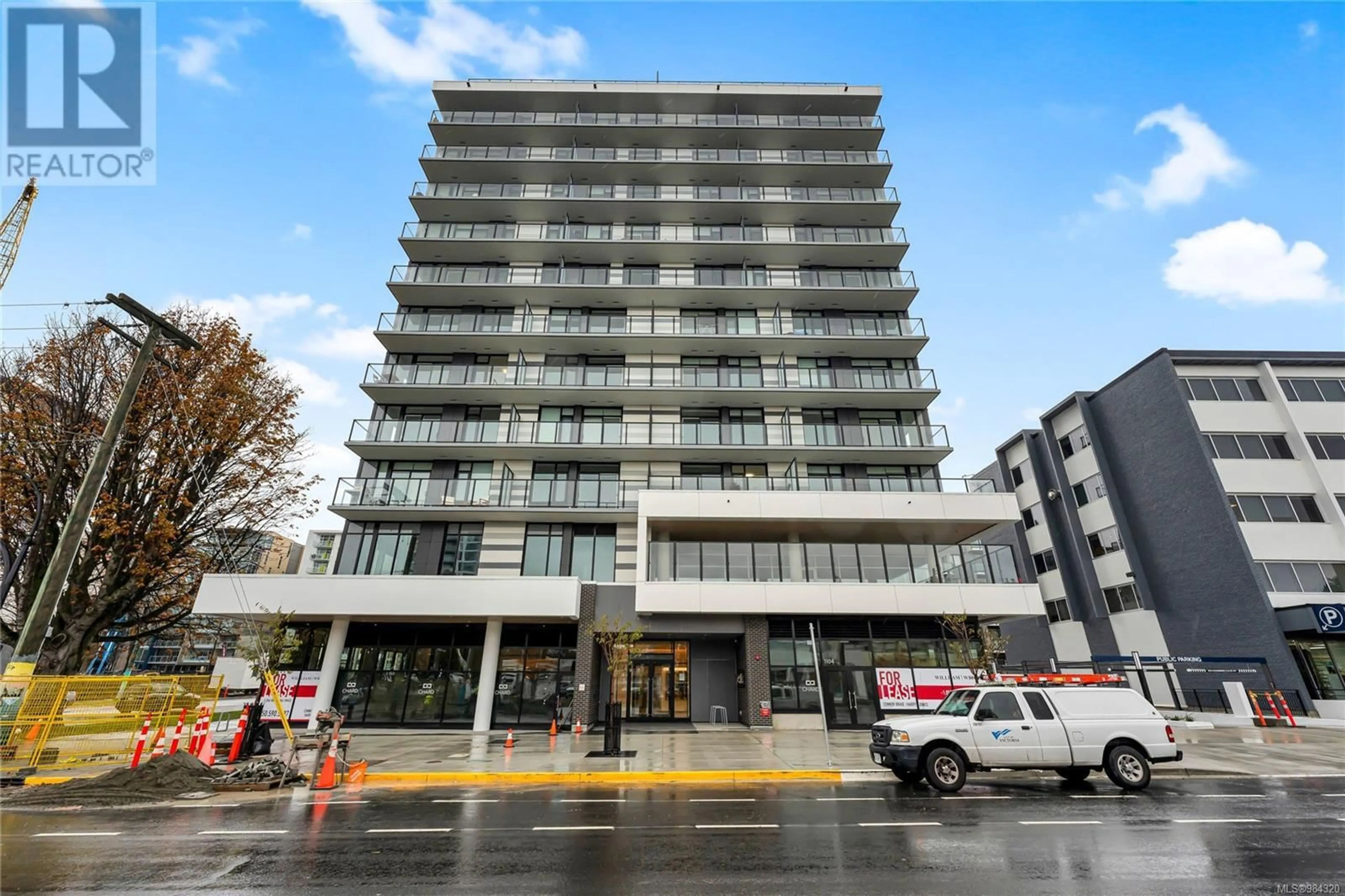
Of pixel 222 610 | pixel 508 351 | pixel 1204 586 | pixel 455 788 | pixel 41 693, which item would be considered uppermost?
pixel 508 351

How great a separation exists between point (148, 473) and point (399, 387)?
9.68 m

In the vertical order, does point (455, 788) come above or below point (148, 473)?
below

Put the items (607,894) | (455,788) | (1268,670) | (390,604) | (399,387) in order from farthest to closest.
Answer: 1. (399,387)
2. (1268,670)
3. (390,604)
4. (455,788)
5. (607,894)

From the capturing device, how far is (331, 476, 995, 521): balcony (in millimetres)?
24328

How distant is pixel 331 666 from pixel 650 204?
27.2 meters

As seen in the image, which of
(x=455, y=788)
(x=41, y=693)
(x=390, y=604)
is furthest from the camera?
(x=390, y=604)

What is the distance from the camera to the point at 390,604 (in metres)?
21.0

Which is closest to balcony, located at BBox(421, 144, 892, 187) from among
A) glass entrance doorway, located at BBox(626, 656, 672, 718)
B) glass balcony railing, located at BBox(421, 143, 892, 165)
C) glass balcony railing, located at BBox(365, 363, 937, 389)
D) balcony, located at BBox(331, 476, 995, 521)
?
glass balcony railing, located at BBox(421, 143, 892, 165)

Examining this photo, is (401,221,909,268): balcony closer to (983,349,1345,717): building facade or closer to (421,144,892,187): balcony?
(421,144,892,187): balcony

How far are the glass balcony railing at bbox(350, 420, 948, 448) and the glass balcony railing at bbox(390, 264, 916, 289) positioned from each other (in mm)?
7996

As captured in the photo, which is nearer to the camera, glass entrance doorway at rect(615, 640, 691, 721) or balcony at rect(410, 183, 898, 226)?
glass entrance doorway at rect(615, 640, 691, 721)

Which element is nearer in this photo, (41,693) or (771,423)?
(41,693)

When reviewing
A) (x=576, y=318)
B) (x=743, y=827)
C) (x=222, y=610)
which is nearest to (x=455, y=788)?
(x=743, y=827)

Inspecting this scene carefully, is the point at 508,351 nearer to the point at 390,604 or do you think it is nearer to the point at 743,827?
the point at 390,604
